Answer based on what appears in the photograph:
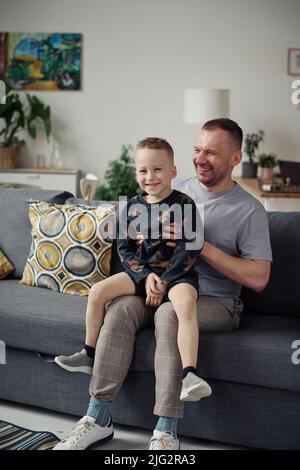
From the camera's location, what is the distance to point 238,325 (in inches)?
103

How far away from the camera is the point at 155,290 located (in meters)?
2.53

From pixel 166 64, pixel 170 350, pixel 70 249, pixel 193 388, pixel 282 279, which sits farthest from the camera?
pixel 166 64

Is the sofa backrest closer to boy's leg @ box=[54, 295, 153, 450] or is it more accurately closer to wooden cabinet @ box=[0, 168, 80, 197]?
boy's leg @ box=[54, 295, 153, 450]

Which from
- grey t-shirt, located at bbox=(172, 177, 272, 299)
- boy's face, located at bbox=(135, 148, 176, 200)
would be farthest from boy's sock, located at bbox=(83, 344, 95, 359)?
boy's face, located at bbox=(135, 148, 176, 200)

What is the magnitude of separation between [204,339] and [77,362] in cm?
45

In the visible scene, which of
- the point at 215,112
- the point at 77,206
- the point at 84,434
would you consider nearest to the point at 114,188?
the point at 215,112

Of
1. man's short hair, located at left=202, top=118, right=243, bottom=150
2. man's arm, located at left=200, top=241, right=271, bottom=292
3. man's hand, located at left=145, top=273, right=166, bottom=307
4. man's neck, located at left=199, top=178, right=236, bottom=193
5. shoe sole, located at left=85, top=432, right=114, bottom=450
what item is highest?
man's short hair, located at left=202, top=118, right=243, bottom=150

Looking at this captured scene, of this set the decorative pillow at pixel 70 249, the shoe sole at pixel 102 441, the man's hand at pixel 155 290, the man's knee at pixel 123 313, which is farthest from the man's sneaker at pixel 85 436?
the decorative pillow at pixel 70 249

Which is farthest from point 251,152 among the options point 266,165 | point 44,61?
point 44,61

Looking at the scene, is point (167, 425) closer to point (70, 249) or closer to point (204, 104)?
point (70, 249)

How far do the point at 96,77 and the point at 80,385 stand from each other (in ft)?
15.3

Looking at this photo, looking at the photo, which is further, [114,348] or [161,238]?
[161,238]

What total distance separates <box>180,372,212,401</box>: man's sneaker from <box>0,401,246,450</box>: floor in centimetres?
34

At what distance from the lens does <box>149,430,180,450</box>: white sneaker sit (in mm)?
2277
